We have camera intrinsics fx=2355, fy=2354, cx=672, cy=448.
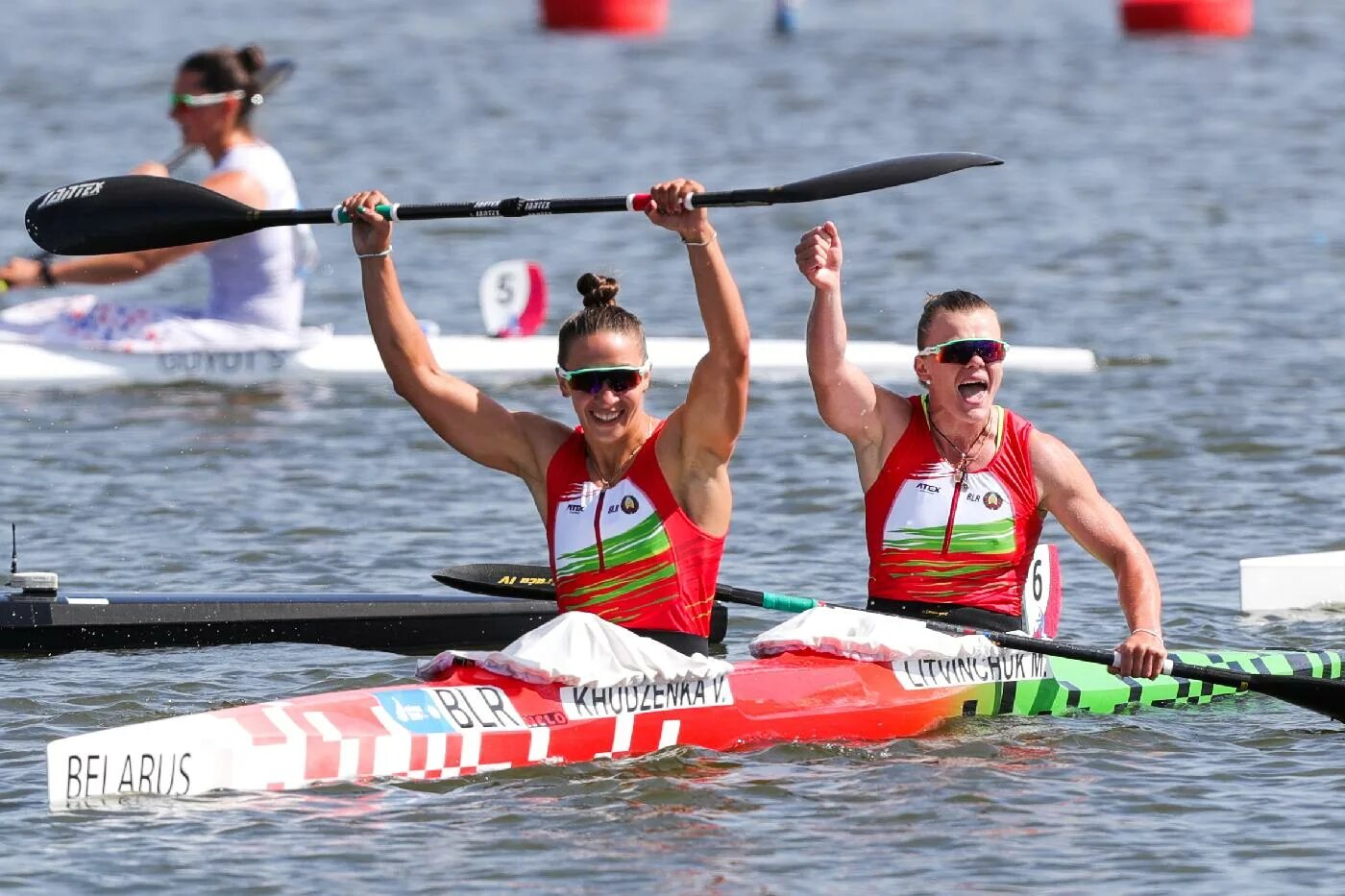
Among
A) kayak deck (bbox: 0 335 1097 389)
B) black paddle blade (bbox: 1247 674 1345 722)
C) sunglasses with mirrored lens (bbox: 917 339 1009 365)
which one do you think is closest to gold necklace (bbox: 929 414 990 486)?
sunglasses with mirrored lens (bbox: 917 339 1009 365)

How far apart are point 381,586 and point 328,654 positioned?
107 centimetres

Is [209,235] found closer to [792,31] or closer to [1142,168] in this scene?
[1142,168]

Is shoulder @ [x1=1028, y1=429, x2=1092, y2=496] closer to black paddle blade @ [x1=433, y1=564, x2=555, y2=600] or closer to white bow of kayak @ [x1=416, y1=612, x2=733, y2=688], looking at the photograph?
white bow of kayak @ [x1=416, y1=612, x2=733, y2=688]

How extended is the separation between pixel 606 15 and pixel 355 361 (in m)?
20.2

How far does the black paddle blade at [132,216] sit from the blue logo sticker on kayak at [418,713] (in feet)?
6.17

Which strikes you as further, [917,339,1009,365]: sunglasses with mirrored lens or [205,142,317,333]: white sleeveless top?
[205,142,317,333]: white sleeveless top

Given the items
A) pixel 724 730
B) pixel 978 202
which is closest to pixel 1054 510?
pixel 724 730

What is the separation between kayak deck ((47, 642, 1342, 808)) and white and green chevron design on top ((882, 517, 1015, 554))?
0.33 metres

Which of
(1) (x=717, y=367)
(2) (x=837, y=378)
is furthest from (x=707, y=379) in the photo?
(2) (x=837, y=378)

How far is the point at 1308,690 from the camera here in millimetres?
6949

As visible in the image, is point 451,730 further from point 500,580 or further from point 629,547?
point 500,580

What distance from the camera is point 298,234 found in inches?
490

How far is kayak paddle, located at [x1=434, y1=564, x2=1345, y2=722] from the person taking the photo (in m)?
6.62

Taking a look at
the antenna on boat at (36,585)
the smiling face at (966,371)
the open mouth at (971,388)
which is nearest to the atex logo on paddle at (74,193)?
the antenna on boat at (36,585)
